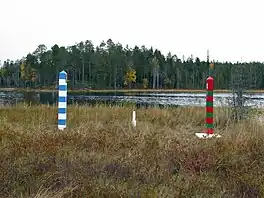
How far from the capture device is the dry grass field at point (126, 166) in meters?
2.97

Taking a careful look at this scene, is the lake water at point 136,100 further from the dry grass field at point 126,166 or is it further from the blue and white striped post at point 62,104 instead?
the dry grass field at point 126,166

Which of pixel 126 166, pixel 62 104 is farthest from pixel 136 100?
pixel 126 166

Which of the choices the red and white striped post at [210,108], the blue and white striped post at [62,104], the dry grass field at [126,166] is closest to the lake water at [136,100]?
the red and white striped post at [210,108]

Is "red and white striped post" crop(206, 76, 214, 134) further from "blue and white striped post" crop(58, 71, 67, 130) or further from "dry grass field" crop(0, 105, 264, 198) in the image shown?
"blue and white striped post" crop(58, 71, 67, 130)

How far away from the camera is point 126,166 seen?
364 centimetres

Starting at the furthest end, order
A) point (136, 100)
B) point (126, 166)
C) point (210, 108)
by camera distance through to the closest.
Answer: point (136, 100)
point (210, 108)
point (126, 166)

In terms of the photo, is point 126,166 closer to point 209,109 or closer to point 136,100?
point 209,109

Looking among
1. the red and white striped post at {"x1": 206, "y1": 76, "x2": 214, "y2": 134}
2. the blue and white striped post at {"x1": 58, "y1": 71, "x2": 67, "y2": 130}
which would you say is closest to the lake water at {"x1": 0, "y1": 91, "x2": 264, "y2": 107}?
the red and white striped post at {"x1": 206, "y1": 76, "x2": 214, "y2": 134}

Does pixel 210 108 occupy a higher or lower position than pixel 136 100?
higher

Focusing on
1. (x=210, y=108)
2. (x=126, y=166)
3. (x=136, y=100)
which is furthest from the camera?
(x=136, y=100)

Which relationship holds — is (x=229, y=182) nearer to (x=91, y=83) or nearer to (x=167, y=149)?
(x=167, y=149)

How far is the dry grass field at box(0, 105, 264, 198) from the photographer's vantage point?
297 centimetres

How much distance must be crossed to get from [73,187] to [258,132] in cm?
364

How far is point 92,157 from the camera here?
395cm
